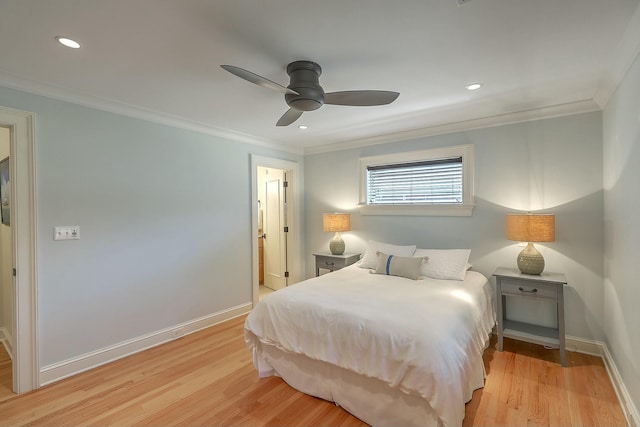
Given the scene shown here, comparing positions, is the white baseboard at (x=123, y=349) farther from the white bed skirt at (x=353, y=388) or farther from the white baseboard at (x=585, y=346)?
the white baseboard at (x=585, y=346)

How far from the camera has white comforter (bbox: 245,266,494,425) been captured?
167 cm

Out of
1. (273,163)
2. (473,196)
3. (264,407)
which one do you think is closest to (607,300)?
(473,196)

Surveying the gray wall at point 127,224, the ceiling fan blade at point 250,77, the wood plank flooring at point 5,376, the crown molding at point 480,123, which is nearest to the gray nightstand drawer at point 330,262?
the gray wall at point 127,224

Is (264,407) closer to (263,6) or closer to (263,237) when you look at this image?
(263,6)

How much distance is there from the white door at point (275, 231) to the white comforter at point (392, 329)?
6.93 ft

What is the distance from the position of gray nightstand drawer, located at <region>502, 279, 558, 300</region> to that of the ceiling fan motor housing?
2409 mm

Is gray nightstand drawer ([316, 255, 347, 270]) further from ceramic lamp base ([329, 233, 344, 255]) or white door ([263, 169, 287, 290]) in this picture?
white door ([263, 169, 287, 290])

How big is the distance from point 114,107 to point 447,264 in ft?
11.7

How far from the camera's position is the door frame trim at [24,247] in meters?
2.27

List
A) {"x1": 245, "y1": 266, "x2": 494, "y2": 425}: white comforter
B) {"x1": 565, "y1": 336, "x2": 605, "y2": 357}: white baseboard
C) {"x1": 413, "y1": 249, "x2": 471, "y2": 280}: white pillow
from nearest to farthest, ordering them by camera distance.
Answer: {"x1": 245, "y1": 266, "x2": 494, "y2": 425}: white comforter, {"x1": 565, "y1": 336, "x2": 605, "y2": 357}: white baseboard, {"x1": 413, "y1": 249, "x2": 471, "y2": 280}: white pillow

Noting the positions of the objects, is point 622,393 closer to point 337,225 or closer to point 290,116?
point 337,225

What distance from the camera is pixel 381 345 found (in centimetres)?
183

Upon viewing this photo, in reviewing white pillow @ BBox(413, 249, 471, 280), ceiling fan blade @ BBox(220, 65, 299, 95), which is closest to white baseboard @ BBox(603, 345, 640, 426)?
white pillow @ BBox(413, 249, 471, 280)

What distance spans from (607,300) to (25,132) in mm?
4989
